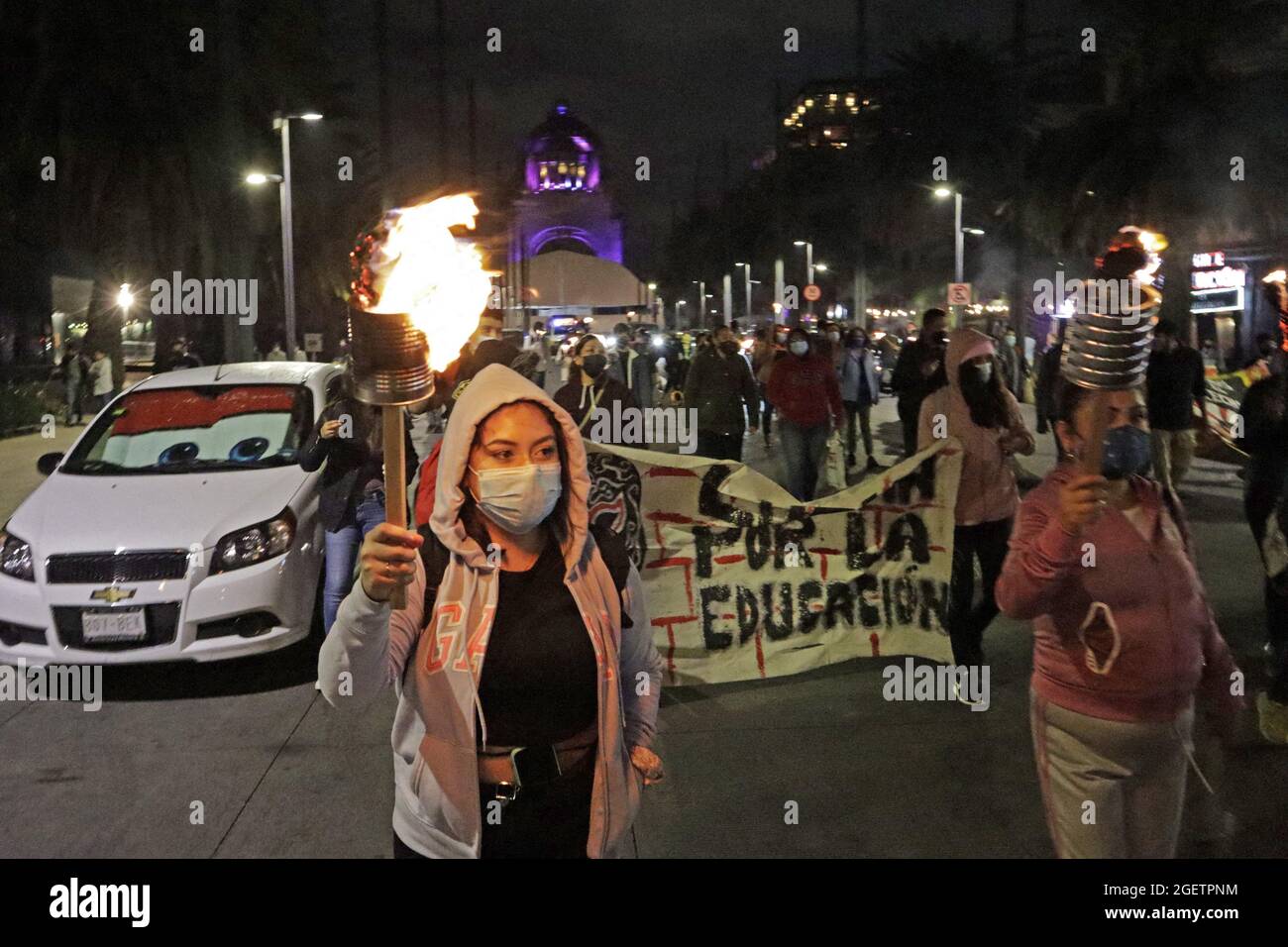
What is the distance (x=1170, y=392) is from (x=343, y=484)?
7.48m

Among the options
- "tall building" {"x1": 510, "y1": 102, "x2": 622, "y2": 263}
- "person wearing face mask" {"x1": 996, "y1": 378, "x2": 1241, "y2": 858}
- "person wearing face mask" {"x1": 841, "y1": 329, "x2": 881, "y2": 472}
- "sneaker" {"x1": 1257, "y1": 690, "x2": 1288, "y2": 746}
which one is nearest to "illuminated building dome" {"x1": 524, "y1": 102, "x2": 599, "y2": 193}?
"tall building" {"x1": 510, "y1": 102, "x2": 622, "y2": 263}

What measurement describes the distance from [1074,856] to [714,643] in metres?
3.73

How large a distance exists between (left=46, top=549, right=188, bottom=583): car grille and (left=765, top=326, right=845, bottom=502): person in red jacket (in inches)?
254

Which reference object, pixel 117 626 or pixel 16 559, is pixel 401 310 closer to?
pixel 117 626

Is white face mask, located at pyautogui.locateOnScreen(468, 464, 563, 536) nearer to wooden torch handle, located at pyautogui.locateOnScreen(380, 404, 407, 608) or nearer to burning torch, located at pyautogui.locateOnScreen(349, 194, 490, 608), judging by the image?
burning torch, located at pyautogui.locateOnScreen(349, 194, 490, 608)

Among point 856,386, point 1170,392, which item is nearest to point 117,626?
point 1170,392

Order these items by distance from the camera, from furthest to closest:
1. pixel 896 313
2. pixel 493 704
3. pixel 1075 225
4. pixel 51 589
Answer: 1. pixel 896 313
2. pixel 1075 225
3. pixel 51 589
4. pixel 493 704

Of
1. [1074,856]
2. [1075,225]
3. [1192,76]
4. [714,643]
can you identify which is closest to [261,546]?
[714,643]

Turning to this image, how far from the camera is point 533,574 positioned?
3.16 metres

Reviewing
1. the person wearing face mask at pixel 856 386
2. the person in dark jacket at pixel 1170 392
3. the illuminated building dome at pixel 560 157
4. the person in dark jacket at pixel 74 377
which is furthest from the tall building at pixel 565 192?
the person in dark jacket at pixel 1170 392

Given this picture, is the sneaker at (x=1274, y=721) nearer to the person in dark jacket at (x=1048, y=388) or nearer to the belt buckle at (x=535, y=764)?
the belt buckle at (x=535, y=764)

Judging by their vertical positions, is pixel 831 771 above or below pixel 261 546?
below

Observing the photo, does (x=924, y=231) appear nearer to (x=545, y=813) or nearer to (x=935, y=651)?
(x=935, y=651)

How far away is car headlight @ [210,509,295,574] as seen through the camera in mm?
7023
